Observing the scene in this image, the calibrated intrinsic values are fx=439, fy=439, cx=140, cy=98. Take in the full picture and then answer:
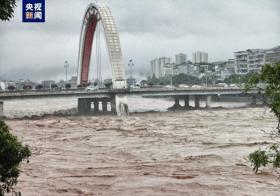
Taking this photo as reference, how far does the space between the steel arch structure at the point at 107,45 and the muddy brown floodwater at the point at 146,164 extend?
35440 millimetres

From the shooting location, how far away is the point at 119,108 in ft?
275

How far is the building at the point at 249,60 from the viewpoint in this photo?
6949 inches

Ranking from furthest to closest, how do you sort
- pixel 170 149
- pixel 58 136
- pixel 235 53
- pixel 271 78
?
1. pixel 235 53
2. pixel 58 136
3. pixel 170 149
4. pixel 271 78

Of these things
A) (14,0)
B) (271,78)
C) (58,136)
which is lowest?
(58,136)

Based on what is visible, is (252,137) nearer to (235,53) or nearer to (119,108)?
(119,108)

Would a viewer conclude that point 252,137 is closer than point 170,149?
No

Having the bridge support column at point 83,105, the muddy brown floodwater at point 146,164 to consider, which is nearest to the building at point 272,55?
the bridge support column at point 83,105

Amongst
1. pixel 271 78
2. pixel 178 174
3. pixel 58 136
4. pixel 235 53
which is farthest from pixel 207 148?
pixel 235 53

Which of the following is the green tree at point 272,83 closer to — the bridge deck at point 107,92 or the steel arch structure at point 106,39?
the bridge deck at point 107,92

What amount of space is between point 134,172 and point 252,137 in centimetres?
2225

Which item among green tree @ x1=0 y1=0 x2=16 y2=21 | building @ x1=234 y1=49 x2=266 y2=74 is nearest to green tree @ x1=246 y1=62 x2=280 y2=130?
green tree @ x1=0 y1=0 x2=16 y2=21

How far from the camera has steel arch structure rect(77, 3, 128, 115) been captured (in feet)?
298

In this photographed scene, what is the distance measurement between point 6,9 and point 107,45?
8750 centimetres

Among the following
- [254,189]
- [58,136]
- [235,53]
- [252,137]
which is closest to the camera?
[254,189]
